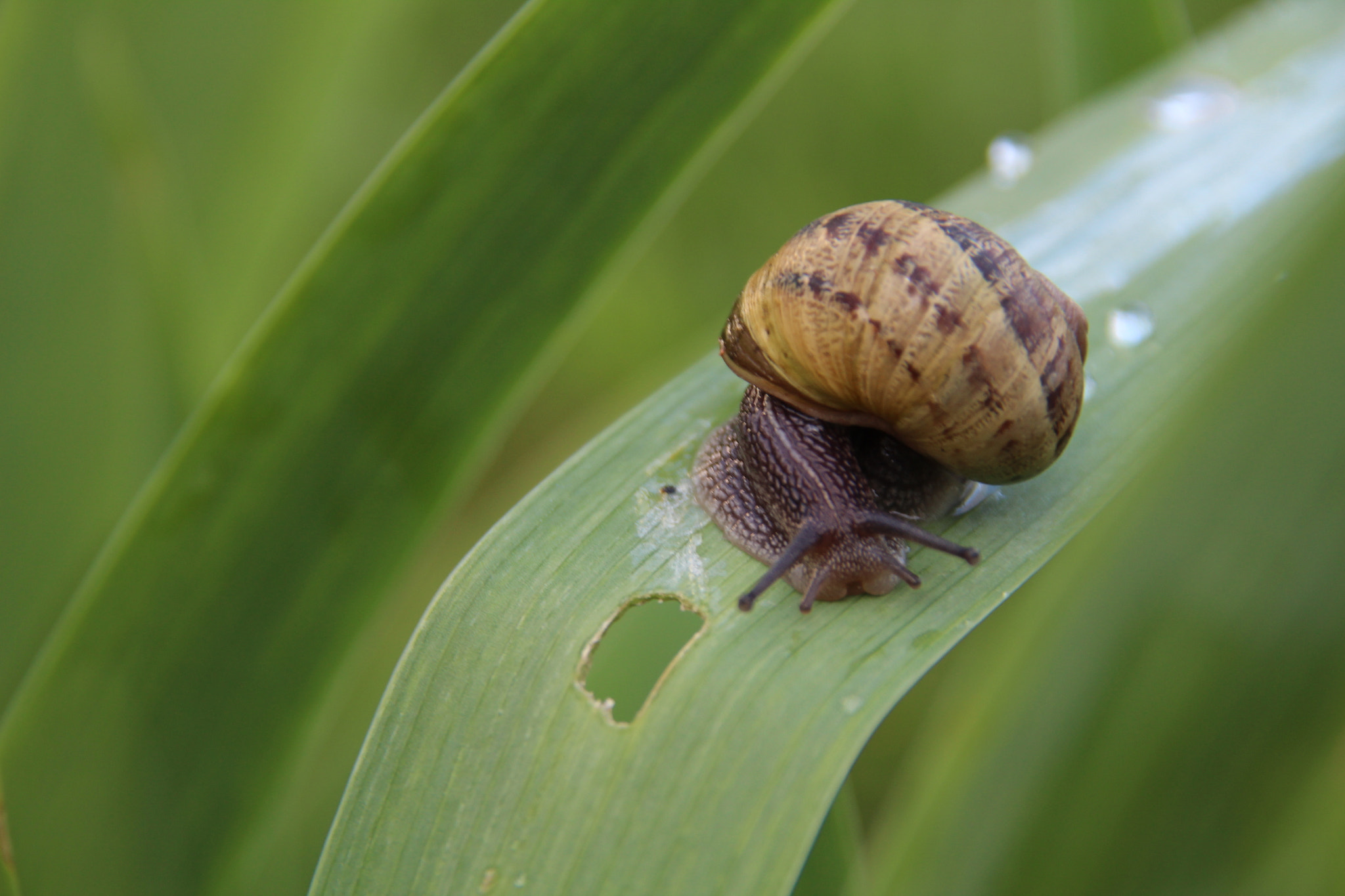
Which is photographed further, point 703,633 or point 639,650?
point 639,650

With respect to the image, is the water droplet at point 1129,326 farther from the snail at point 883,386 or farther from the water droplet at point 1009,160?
the water droplet at point 1009,160

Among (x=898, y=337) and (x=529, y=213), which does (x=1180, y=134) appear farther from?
(x=529, y=213)

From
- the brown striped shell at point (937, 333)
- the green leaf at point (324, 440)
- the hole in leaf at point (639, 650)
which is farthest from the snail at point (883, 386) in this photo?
the green leaf at point (324, 440)

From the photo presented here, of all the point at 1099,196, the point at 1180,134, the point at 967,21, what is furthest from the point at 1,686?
the point at 967,21

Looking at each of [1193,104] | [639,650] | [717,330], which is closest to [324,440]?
[639,650]

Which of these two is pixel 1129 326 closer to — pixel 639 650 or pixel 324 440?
pixel 639 650

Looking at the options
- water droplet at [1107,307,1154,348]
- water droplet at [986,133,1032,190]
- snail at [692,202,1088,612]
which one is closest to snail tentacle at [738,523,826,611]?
snail at [692,202,1088,612]

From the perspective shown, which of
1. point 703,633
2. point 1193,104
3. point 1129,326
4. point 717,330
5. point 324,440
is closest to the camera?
point 703,633
